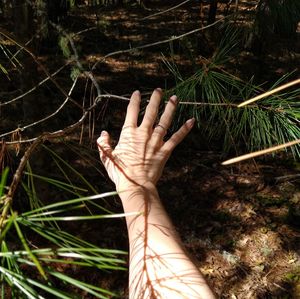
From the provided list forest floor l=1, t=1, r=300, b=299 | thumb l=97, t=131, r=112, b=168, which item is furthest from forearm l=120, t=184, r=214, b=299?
forest floor l=1, t=1, r=300, b=299

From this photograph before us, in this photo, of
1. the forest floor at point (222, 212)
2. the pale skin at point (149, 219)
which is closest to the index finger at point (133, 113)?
the pale skin at point (149, 219)

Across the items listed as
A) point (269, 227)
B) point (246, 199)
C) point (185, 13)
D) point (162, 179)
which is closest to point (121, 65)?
point (185, 13)

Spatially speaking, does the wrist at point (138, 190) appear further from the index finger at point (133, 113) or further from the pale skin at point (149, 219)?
the index finger at point (133, 113)

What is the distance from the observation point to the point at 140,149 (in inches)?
42.6

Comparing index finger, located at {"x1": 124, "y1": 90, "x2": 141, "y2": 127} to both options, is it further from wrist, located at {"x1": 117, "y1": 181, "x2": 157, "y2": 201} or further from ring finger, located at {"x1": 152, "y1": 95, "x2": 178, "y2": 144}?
wrist, located at {"x1": 117, "y1": 181, "x2": 157, "y2": 201}

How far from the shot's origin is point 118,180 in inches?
42.5

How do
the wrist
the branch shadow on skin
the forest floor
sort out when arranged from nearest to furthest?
the branch shadow on skin, the wrist, the forest floor

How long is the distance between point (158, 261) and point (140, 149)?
0.38 m

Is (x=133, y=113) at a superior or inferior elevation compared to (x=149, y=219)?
superior

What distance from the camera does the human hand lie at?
1.04 metres

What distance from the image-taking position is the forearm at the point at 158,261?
72 centimetres

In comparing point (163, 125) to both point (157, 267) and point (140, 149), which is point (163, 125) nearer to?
point (140, 149)

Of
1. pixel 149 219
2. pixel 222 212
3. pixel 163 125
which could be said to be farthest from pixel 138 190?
pixel 222 212

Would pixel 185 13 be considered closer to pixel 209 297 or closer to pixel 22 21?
pixel 22 21
